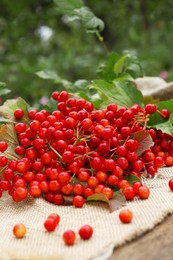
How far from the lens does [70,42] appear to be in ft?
13.5

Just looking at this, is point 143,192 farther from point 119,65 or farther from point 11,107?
point 119,65

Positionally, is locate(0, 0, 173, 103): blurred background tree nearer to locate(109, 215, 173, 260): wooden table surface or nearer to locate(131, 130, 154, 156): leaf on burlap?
locate(131, 130, 154, 156): leaf on burlap

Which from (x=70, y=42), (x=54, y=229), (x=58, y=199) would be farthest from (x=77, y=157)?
(x=70, y=42)

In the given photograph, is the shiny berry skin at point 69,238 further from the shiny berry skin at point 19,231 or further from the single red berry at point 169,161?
the single red berry at point 169,161

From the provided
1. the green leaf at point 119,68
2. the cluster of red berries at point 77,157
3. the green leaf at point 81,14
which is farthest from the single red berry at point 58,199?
the green leaf at point 81,14

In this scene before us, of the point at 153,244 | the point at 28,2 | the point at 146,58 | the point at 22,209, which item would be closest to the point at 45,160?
the point at 22,209

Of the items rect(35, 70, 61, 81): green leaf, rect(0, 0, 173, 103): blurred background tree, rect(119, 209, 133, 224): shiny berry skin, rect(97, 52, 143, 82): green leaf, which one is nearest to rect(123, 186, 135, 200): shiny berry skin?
rect(119, 209, 133, 224): shiny berry skin

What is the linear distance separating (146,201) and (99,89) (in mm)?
385

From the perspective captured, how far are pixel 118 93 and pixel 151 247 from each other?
547 millimetres

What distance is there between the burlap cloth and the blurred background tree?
1.90 metres

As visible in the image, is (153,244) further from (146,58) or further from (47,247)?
(146,58)

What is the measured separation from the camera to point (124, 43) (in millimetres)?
3992

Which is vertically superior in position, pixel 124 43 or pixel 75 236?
pixel 75 236

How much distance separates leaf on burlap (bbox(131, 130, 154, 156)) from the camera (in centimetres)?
106
